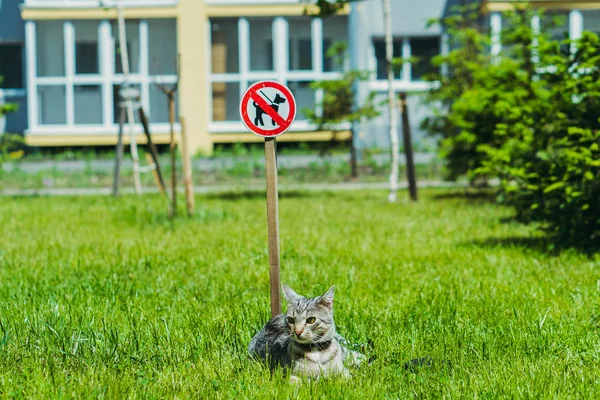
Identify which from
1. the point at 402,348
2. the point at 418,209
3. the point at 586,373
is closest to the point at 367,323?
the point at 402,348

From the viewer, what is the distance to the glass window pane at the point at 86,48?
2784cm

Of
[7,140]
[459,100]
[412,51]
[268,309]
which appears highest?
[412,51]

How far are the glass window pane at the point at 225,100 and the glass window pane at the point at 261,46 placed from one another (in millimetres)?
1064

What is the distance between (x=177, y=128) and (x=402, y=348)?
22693mm

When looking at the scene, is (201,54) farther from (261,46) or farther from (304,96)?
(304,96)

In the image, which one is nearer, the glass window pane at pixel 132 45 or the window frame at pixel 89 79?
the window frame at pixel 89 79

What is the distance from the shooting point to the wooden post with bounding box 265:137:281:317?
523 cm

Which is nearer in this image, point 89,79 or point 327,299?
point 327,299

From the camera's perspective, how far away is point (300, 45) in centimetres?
2814

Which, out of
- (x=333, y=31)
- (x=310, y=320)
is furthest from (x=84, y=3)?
(x=310, y=320)

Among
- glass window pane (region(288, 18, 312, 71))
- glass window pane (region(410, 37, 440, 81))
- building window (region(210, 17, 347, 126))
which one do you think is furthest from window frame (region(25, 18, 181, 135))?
glass window pane (region(410, 37, 440, 81))

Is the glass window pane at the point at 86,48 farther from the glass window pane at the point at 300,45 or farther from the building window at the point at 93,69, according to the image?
the glass window pane at the point at 300,45

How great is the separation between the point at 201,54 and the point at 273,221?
22255mm

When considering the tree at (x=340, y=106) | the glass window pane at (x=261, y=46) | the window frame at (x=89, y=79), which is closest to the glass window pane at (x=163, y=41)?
the window frame at (x=89, y=79)
